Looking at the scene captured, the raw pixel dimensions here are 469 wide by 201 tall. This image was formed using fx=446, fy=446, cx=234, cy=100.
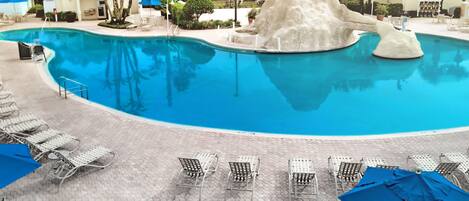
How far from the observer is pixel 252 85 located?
67.4 ft

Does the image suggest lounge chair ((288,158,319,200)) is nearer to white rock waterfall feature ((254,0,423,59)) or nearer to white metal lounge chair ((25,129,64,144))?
white metal lounge chair ((25,129,64,144))

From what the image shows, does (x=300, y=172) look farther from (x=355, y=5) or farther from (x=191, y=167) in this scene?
(x=355, y=5)

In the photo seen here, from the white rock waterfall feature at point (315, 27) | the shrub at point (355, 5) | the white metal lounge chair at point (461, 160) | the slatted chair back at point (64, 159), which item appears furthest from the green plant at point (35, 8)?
the white metal lounge chair at point (461, 160)

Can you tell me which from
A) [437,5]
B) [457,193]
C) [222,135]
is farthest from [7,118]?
[437,5]

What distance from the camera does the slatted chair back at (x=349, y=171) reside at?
997 centimetres

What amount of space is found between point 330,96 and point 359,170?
30.5 ft

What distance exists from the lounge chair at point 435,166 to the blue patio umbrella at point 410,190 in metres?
3.03

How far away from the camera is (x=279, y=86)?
20.6 meters

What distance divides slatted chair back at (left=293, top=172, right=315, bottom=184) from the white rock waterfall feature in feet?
57.5

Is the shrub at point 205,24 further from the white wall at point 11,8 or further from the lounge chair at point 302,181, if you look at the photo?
the lounge chair at point 302,181

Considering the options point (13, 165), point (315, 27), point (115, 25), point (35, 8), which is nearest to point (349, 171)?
point (13, 165)

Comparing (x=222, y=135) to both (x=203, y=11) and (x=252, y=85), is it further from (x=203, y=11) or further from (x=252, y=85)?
(x=203, y=11)

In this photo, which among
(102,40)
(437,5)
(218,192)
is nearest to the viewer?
(218,192)

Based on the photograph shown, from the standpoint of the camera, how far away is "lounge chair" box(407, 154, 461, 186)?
10000 mm
